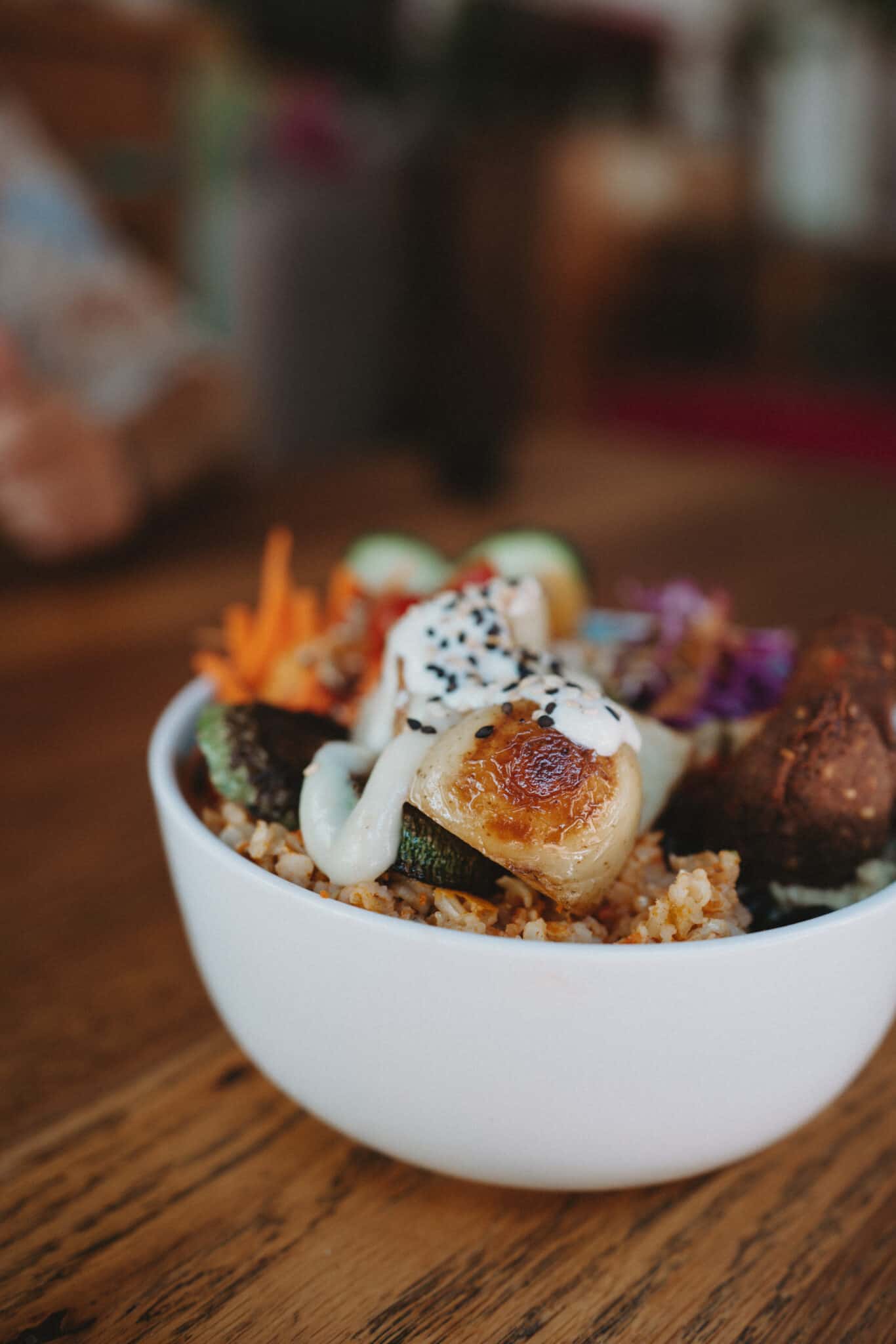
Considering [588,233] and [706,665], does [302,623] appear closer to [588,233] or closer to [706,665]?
[706,665]

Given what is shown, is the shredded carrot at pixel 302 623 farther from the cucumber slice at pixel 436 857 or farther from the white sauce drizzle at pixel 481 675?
the cucumber slice at pixel 436 857

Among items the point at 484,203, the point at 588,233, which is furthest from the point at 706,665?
the point at 588,233

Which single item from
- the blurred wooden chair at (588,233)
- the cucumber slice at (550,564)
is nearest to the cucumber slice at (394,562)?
the cucumber slice at (550,564)

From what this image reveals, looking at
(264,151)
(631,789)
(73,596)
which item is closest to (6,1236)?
(631,789)

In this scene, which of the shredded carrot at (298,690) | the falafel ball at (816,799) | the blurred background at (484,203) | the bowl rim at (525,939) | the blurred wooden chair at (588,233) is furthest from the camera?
the blurred wooden chair at (588,233)

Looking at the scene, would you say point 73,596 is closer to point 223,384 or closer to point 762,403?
point 223,384

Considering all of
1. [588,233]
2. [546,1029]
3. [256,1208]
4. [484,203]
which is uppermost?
[484,203]

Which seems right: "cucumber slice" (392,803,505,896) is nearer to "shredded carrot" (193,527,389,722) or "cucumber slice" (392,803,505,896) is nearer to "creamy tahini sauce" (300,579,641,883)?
"creamy tahini sauce" (300,579,641,883)
